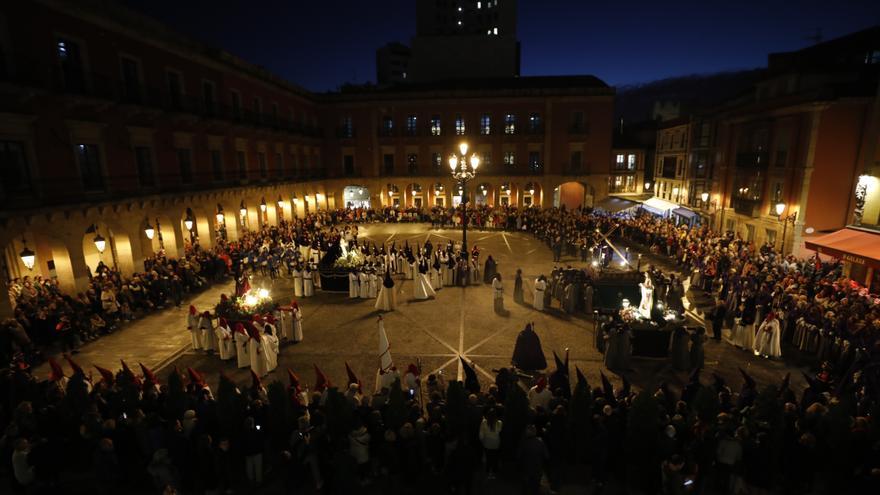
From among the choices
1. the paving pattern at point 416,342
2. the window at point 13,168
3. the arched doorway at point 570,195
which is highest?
the window at point 13,168

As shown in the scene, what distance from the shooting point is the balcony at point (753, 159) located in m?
23.3

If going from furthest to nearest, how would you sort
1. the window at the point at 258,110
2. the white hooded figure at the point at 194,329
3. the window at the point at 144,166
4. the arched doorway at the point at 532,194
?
the arched doorway at the point at 532,194, the window at the point at 258,110, the window at the point at 144,166, the white hooded figure at the point at 194,329

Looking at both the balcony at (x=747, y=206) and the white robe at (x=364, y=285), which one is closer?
the white robe at (x=364, y=285)

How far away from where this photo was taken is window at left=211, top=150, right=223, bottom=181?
24.6 metres

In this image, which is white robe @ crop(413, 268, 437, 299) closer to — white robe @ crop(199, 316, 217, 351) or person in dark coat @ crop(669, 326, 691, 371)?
white robe @ crop(199, 316, 217, 351)

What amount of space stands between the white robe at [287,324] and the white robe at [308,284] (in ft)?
14.9

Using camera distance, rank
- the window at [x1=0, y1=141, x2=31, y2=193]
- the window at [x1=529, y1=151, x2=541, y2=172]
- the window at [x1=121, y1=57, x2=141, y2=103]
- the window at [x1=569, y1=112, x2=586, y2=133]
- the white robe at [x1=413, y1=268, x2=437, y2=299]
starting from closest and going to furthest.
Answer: the window at [x1=0, y1=141, x2=31, y2=193]
the white robe at [x1=413, y1=268, x2=437, y2=299]
the window at [x1=121, y1=57, x2=141, y2=103]
the window at [x1=569, y1=112, x2=586, y2=133]
the window at [x1=529, y1=151, x2=541, y2=172]

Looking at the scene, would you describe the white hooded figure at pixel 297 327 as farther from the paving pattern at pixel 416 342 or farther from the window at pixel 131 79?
the window at pixel 131 79

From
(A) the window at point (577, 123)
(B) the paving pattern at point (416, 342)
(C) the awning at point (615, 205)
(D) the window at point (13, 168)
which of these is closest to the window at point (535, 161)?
(A) the window at point (577, 123)

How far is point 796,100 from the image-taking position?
68.4 ft

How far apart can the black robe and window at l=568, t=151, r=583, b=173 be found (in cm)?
3133

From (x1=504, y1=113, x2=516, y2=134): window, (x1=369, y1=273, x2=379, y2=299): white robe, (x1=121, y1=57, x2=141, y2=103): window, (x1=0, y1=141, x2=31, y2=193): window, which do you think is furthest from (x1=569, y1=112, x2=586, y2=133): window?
(x1=0, y1=141, x2=31, y2=193): window

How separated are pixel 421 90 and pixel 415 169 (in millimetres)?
7421

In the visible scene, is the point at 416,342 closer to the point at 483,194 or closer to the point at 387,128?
the point at 483,194
